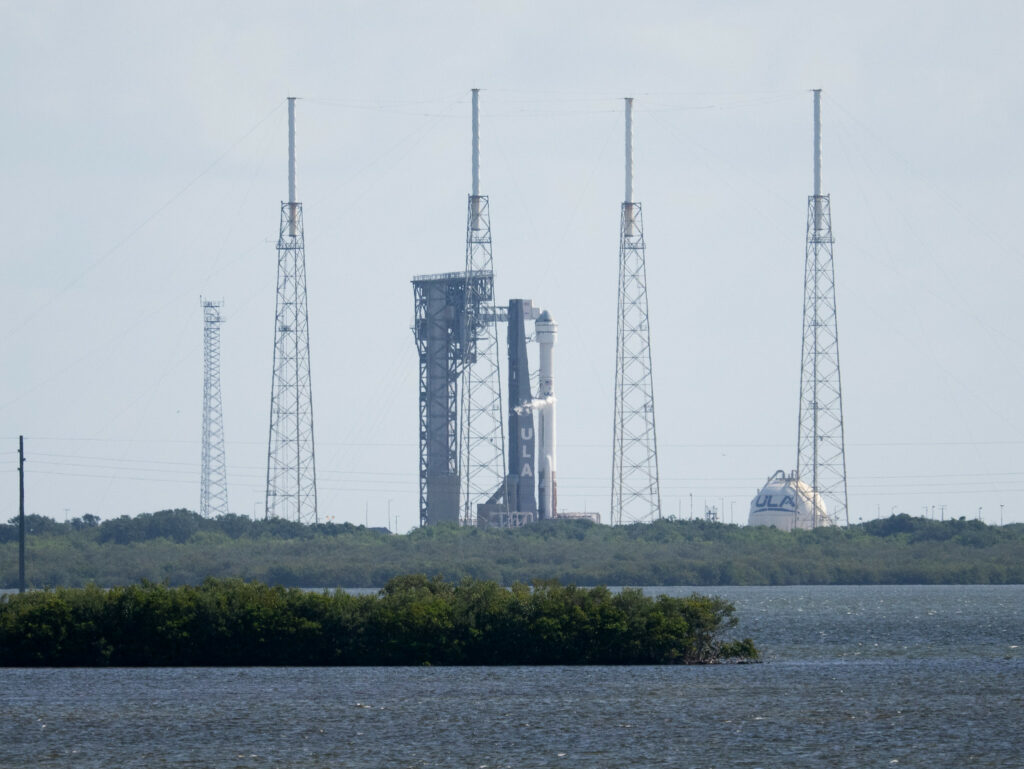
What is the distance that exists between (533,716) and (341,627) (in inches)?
562

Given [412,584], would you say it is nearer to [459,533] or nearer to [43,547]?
A: [459,533]

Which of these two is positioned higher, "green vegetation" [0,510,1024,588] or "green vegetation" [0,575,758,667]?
"green vegetation" [0,510,1024,588]

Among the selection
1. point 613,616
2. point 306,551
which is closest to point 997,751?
point 613,616

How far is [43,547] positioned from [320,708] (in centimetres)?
9554

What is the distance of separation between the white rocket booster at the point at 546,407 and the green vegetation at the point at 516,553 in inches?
135

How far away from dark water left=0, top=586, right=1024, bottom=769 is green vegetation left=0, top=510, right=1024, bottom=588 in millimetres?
65906

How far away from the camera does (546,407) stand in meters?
138

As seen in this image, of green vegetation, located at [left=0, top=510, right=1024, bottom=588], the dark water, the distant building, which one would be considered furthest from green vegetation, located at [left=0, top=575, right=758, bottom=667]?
the distant building

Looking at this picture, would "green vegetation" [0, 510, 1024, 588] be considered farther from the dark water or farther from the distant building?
the dark water

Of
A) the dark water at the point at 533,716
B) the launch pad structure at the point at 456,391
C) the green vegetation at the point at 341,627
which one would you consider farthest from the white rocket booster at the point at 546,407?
the green vegetation at the point at 341,627

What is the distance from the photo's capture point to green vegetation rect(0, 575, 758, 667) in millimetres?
59375

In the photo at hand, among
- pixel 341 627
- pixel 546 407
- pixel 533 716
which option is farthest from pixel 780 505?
pixel 533 716

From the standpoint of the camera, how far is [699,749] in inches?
1591

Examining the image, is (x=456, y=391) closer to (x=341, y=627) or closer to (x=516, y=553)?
(x=516, y=553)
